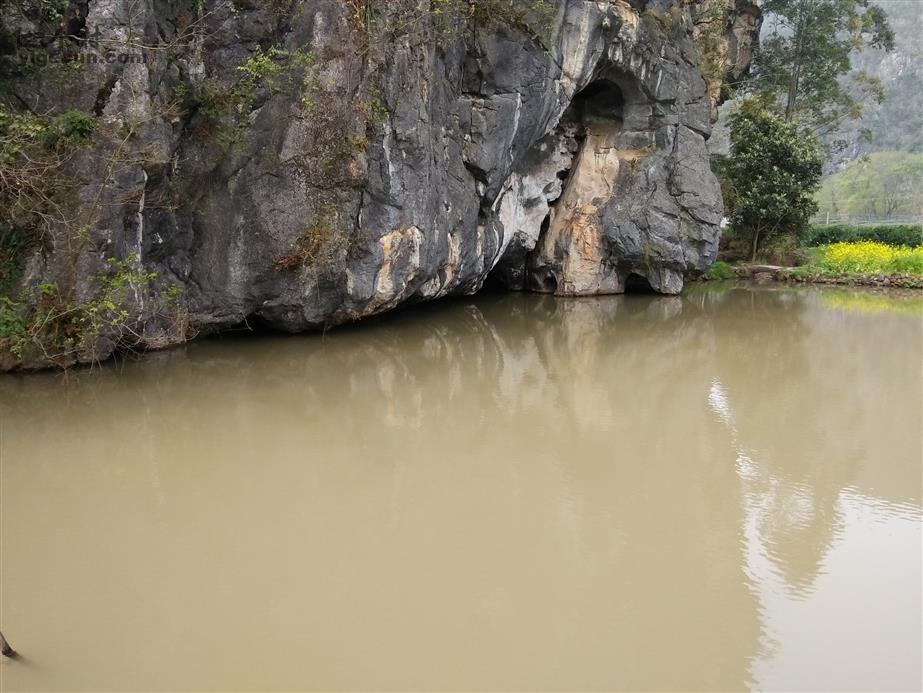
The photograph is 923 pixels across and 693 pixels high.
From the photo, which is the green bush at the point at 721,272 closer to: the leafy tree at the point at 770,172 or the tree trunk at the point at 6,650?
the leafy tree at the point at 770,172

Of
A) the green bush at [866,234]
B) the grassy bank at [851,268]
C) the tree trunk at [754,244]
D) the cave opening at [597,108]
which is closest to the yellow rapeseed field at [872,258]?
the grassy bank at [851,268]

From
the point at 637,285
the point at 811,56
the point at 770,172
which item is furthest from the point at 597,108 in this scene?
the point at 811,56

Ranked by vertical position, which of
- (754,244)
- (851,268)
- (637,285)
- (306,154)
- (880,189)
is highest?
(880,189)

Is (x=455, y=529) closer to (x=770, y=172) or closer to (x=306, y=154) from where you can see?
(x=306, y=154)

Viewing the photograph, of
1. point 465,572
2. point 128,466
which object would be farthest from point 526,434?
point 128,466

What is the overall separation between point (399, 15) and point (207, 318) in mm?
4888

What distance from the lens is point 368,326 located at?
1226 centimetres

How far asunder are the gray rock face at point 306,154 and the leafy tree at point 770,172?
20.9ft

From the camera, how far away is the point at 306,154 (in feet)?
31.7

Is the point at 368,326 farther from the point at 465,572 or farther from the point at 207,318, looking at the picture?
the point at 465,572

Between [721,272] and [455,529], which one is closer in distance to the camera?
[455,529]

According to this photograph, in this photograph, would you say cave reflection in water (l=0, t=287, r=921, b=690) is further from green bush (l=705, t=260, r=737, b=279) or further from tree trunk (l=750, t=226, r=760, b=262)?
tree trunk (l=750, t=226, r=760, b=262)

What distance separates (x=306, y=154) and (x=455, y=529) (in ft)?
21.7

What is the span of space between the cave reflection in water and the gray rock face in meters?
1.40
